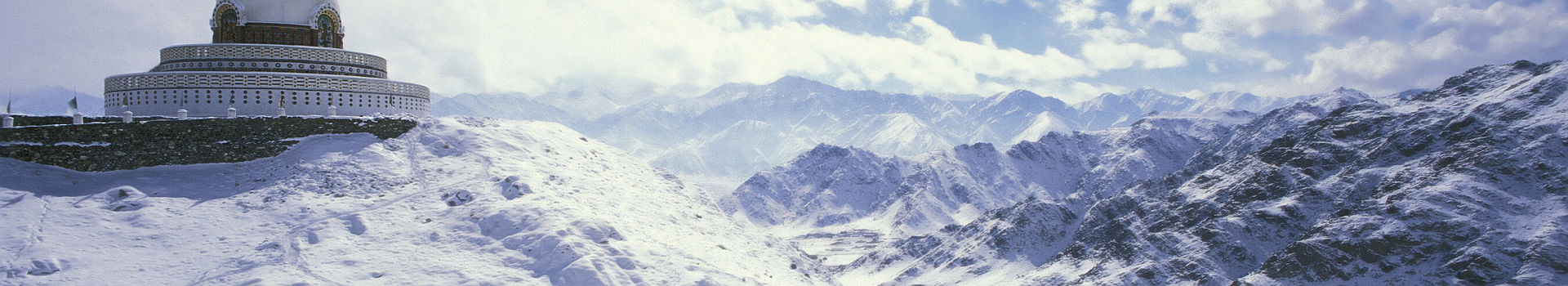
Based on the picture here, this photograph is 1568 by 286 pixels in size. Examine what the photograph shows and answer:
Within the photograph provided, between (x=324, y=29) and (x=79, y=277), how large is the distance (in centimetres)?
3338

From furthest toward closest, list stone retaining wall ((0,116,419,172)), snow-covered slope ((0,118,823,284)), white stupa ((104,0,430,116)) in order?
white stupa ((104,0,430,116))
stone retaining wall ((0,116,419,172))
snow-covered slope ((0,118,823,284))

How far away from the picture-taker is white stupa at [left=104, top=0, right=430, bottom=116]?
4884cm

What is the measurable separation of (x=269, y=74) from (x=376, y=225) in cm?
2308

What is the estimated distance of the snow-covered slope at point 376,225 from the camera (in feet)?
93.0

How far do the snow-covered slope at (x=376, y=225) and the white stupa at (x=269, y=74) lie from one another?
13414mm

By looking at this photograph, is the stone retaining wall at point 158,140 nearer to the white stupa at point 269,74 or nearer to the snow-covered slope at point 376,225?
the snow-covered slope at point 376,225

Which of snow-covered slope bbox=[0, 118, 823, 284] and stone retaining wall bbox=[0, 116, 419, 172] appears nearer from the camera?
snow-covered slope bbox=[0, 118, 823, 284]

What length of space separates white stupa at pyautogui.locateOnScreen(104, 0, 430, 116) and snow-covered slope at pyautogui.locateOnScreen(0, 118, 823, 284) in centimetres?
1341

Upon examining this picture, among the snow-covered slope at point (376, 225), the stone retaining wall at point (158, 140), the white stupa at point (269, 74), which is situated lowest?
the snow-covered slope at point (376, 225)

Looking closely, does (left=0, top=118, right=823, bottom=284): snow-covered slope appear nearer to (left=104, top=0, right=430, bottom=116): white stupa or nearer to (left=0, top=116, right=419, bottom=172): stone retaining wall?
(left=0, top=116, right=419, bottom=172): stone retaining wall

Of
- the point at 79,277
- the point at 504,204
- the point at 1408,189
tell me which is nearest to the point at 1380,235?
the point at 1408,189

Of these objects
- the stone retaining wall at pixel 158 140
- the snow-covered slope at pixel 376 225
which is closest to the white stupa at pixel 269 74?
the stone retaining wall at pixel 158 140

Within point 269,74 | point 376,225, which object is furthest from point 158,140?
point 269,74

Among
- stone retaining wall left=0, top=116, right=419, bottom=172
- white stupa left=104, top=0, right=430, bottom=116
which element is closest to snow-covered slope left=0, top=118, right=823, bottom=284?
stone retaining wall left=0, top=116, right=419, bottom=172
